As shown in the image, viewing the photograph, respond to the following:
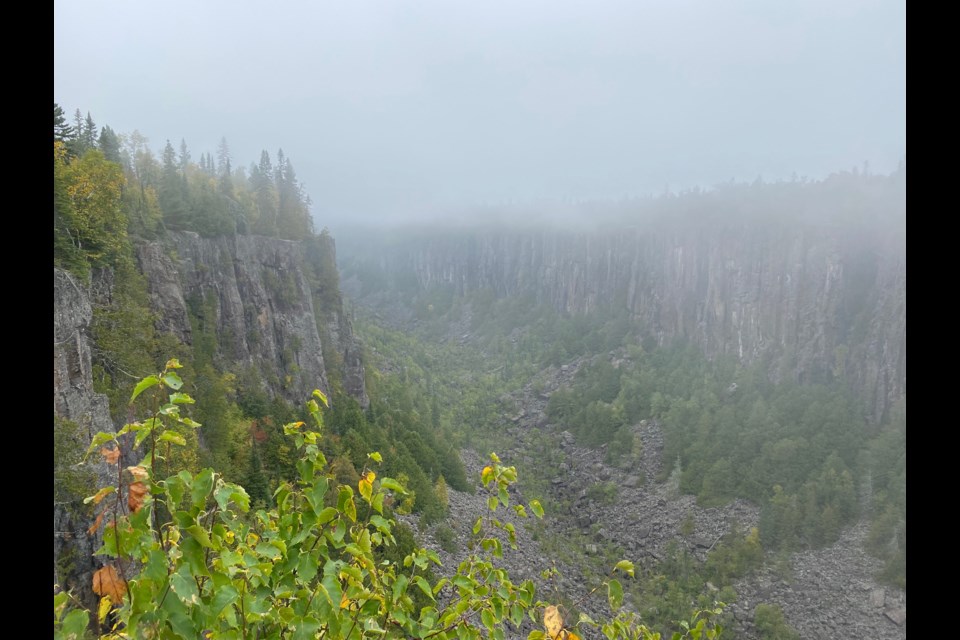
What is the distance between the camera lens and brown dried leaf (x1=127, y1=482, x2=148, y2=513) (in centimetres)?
220

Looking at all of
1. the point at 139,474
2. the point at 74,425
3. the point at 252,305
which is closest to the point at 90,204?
the point at 74,425

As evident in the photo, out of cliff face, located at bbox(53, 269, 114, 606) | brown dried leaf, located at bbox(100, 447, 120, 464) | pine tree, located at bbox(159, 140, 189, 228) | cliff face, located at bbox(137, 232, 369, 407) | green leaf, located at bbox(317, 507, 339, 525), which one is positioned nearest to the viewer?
green leaf, located at bbox(317, 507, 339, 525)

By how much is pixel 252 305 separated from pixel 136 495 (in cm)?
4071

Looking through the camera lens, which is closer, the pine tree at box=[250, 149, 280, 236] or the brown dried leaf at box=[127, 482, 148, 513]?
the brown dried leaf at box=[127, 482, 148, 513]

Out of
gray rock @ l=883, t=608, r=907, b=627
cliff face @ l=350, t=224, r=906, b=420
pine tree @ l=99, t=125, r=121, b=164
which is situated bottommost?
gray rock @ l=883, t=608, r=907, b=627

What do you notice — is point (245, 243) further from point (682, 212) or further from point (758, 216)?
point (682, 212)

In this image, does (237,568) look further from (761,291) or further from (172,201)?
(761,291)

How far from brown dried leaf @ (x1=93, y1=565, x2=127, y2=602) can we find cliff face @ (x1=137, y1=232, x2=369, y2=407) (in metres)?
28.1

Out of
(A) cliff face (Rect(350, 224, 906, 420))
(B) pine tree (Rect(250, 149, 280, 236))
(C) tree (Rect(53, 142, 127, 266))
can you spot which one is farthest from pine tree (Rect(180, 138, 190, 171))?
(A) cliff face (Rect(350, 224, 906, 420))

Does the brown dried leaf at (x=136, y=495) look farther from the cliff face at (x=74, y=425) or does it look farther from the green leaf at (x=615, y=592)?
the cliff face at (x=74, y=425)

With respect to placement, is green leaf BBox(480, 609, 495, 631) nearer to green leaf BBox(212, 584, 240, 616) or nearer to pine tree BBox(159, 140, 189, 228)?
green leaf BBox(212, 584, 240, 616)

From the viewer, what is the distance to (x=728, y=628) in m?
47.9
